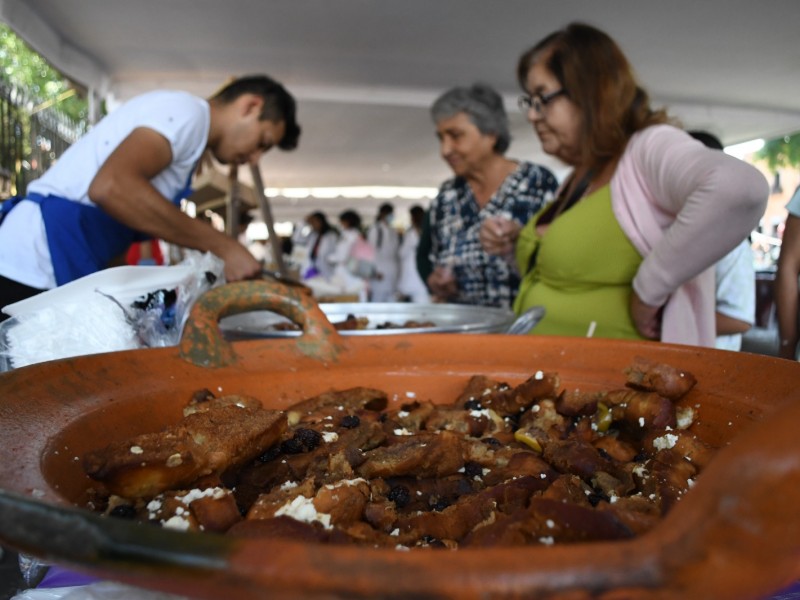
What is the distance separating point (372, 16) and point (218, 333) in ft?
18.6

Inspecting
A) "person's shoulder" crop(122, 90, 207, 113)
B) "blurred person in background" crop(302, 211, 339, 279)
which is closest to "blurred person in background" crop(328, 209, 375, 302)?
"blurred person in background" crop(302, 211, 339, 279)

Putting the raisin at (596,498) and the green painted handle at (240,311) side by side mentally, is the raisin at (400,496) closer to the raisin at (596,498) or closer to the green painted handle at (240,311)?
the raisin at (596,498)

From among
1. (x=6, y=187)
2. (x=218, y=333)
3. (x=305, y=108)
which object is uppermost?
(x=305, y=108)

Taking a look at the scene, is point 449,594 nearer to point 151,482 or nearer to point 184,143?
point 151,482

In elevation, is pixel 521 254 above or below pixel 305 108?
below

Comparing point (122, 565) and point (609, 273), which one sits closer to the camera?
point (122, 565)

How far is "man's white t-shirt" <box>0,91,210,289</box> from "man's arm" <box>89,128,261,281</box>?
70mm

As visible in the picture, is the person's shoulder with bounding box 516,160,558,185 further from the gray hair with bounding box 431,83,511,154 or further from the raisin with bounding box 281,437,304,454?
the raisin with bounding box 281,437,304,454

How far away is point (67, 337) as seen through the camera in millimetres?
1016

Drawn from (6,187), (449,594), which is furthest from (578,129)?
(6,187)

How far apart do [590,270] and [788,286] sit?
1.46 metres

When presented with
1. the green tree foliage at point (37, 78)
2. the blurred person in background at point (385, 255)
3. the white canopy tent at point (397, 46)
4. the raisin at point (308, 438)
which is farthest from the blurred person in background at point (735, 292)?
the blurred person in background at point (385, 255)

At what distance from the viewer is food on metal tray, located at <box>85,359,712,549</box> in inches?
20.8

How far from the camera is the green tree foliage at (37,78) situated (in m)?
4.76
